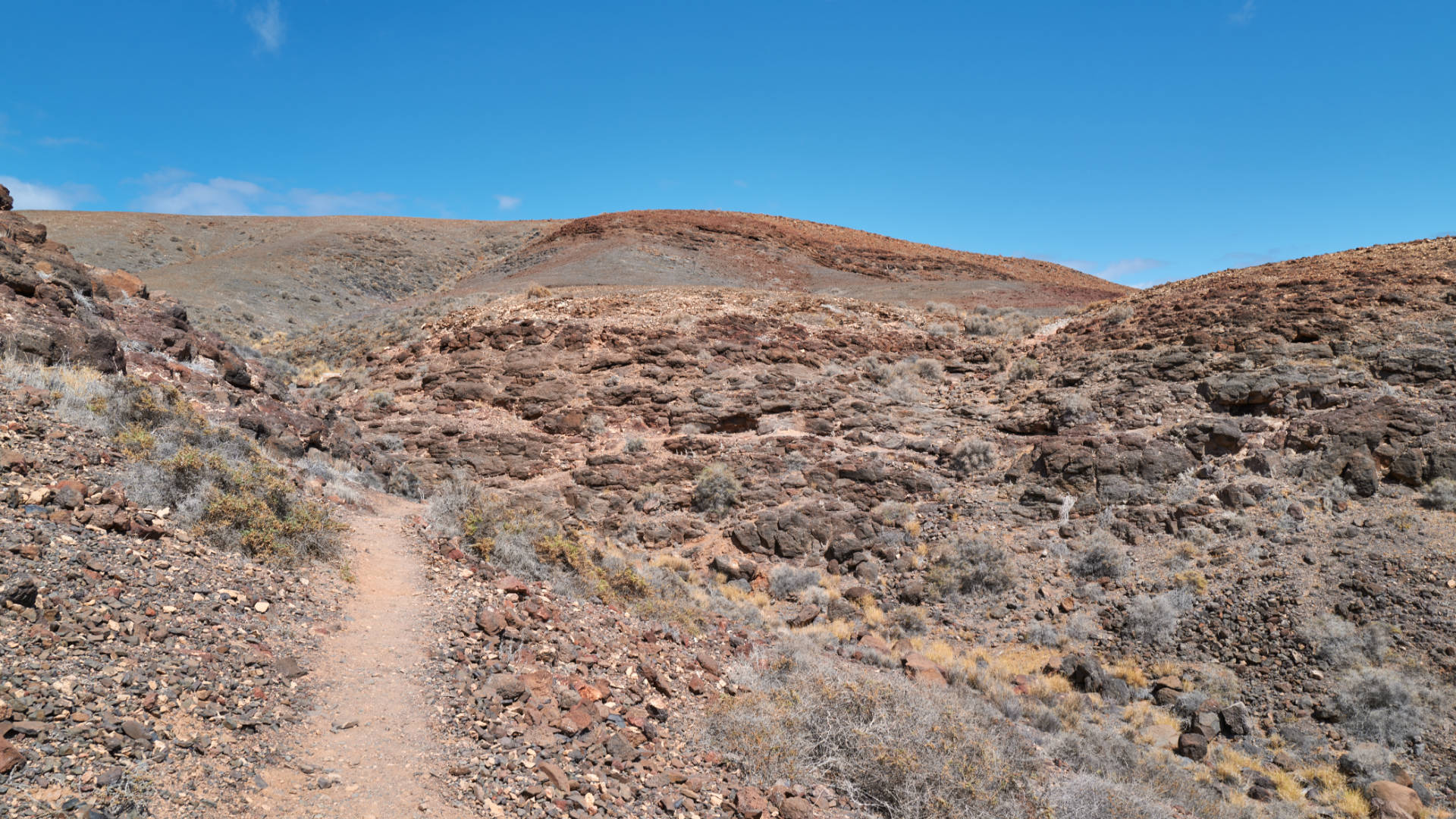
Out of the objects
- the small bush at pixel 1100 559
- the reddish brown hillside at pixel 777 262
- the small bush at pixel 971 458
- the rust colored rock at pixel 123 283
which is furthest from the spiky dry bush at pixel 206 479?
the reddish brown hillside at pixel 777 262

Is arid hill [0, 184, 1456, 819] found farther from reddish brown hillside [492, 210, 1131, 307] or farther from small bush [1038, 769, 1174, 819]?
reddish brown hillside [492, 210, 1131, 307]

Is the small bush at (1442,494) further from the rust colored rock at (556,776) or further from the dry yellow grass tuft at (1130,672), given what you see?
the rust colored rock at (556,776)

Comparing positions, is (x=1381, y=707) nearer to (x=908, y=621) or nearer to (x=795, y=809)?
(x=908, y=621)

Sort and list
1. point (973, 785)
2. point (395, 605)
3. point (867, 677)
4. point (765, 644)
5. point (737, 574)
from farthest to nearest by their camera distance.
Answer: point (737, 574)
point (765, 644)
point (867, 677)
point (395, 605)
point (973, 785)

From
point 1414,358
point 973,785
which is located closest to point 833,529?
point 973,785

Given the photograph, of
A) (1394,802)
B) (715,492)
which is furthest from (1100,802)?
(715,492)

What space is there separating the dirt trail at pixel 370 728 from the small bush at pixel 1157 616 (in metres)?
9.50

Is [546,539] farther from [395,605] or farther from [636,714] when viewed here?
[636,714]

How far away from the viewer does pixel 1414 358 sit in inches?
512

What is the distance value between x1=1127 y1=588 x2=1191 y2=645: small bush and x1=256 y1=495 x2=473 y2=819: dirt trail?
9.50 meters

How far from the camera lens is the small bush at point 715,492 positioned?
563 inches

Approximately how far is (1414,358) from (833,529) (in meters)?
10.7

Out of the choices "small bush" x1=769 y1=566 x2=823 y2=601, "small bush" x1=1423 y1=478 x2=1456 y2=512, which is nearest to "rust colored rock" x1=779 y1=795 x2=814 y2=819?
"small bush" x1=769 y1=566 x2=823 y2=601

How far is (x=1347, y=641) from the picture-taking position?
9.21 metres
